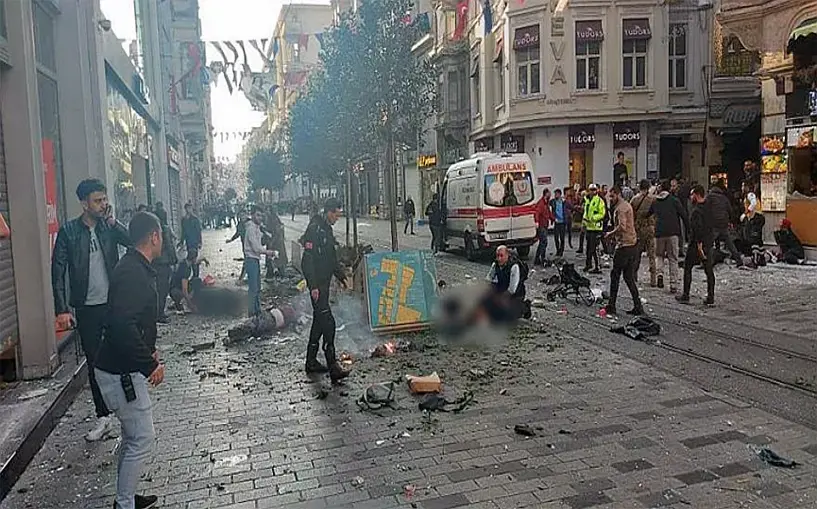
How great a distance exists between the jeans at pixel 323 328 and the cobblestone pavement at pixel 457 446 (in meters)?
0.29

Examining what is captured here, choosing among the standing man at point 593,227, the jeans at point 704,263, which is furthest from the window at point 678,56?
the jeans at point 704,263

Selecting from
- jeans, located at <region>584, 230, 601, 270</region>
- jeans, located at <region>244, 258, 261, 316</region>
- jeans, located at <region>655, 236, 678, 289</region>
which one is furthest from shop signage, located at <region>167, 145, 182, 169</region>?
jeans, located at <region>655, 236, 678, 289</region>

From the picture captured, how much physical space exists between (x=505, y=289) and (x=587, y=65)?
21.0 metres

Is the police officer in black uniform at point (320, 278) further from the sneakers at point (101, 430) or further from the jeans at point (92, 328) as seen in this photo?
the jeans at point (92, 328)

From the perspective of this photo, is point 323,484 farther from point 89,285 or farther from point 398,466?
point 89,285

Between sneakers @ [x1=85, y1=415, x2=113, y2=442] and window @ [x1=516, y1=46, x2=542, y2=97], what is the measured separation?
81.8 ft

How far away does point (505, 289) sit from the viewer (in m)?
10.0

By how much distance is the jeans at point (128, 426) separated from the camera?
4133mm

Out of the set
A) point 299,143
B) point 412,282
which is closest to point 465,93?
point 299,143

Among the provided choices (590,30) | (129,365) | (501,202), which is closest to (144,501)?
(129,365)

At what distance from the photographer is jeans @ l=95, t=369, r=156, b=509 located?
4133 mm

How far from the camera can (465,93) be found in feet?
122

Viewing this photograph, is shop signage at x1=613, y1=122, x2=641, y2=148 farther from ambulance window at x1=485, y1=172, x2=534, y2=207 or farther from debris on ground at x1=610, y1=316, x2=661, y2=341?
debris on ground at x1=610, y1=316, x2=661, y2=341

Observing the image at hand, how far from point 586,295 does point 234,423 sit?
24.7ft
